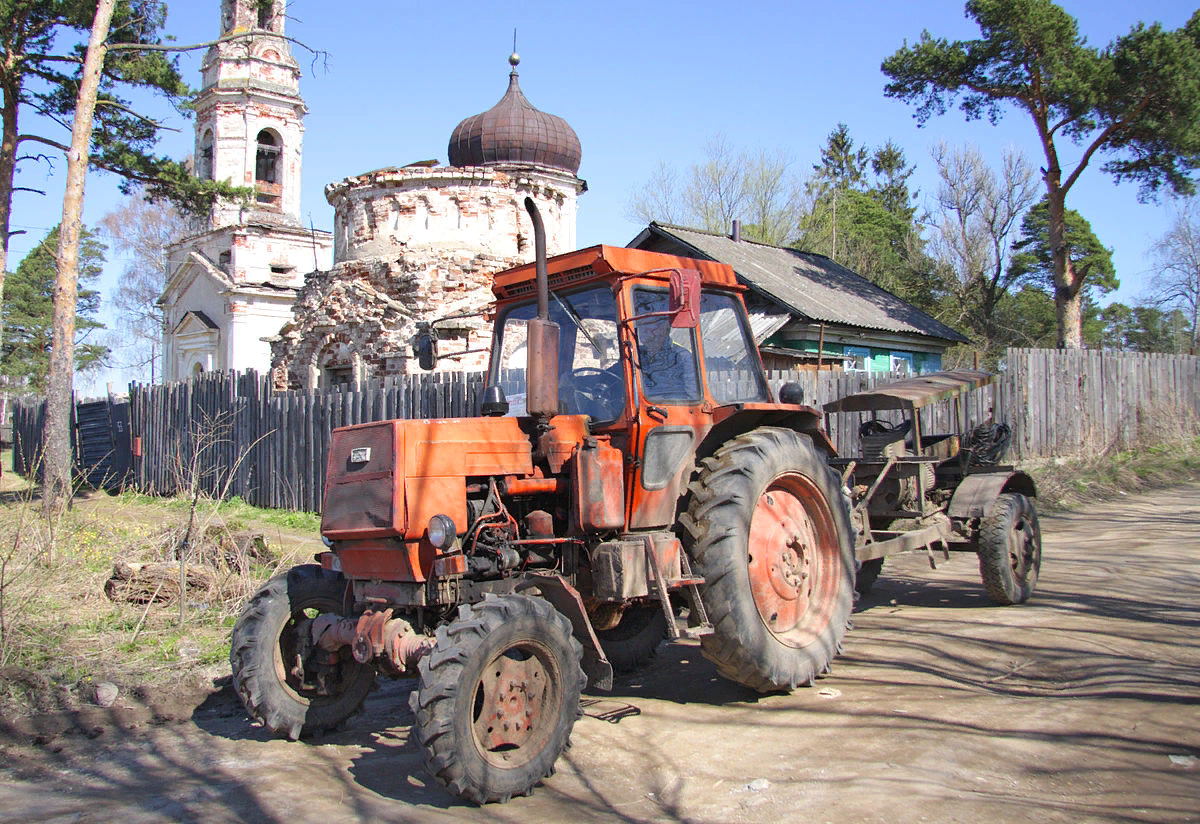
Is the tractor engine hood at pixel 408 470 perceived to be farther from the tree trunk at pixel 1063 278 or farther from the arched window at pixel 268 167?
the arched window at pixel 268 167

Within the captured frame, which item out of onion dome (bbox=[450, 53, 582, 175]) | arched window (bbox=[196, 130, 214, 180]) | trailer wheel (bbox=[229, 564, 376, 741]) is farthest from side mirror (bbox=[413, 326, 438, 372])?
arched window (bbox=[196, 130, 214, 180])

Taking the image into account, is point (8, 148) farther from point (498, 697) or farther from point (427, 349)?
point (498, 697)

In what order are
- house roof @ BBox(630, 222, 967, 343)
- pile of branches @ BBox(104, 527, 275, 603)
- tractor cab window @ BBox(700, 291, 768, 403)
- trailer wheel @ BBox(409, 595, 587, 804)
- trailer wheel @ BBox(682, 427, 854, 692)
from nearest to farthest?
trailer wheel @ BBox(409, 595, 587, 804), trailer wheel @ BBox(682, 427, 854, 692), tractor cab window @ BBox(700, 291, 768, 403), pile of branches @ BBox(104, 527, 275, 603), house roof @ BBox(630, 222, 967, 343)

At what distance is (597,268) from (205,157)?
32475 millimetres

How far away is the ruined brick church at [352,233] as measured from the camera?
17516 mm

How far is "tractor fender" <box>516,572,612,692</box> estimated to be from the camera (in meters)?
4.46

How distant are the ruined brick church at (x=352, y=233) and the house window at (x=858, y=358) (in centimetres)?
683

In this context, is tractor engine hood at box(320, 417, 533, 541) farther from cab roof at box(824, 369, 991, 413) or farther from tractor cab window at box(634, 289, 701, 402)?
cab roof at box(824, 369, 991, 413)

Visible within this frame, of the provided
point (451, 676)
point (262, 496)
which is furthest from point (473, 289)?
point (451, 676)

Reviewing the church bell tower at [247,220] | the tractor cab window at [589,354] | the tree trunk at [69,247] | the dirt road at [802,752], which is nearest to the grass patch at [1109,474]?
the dirt road at [802,752]

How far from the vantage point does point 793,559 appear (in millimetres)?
5617

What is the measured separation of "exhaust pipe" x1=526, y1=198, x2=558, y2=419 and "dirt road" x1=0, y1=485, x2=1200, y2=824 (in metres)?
1.70

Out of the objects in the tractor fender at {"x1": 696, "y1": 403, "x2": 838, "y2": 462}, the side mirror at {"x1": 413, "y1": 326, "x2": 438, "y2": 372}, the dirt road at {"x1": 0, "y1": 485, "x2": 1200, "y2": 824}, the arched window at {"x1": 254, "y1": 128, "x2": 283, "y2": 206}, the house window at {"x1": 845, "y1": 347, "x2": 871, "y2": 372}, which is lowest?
the dirt road at {"x1": 0, "y1": 485, "x2": 1200, "y2": 824}

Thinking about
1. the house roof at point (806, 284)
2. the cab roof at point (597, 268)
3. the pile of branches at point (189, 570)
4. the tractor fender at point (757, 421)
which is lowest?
the pile of branches at point (189, 570)
